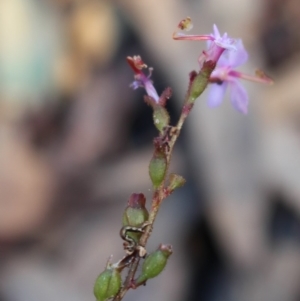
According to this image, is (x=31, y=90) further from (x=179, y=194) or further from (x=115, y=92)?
(x=179, y=194)

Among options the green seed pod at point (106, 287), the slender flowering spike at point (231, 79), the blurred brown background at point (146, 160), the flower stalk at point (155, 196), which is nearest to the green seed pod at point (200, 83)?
the flower stalk at point (155, 196)

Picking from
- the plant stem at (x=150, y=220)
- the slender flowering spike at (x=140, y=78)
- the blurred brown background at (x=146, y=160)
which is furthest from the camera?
the blurred brown background at (x=146, y=160)

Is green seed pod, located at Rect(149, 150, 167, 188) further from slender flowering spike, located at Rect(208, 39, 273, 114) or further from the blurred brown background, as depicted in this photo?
the blurred brown background

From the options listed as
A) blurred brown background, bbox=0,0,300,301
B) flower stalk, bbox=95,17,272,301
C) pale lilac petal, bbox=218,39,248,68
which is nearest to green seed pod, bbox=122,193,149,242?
flower stalk, bbox=95,17,272,301

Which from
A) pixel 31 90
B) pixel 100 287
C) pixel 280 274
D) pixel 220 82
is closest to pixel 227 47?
pixel 220 82

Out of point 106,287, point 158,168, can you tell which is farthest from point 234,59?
point 106,287

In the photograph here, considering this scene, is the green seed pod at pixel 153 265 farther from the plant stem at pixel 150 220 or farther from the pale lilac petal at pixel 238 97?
the pale lilac petal at pixel 238 97

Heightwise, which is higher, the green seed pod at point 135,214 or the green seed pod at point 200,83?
the green seed pod at point 200,83
